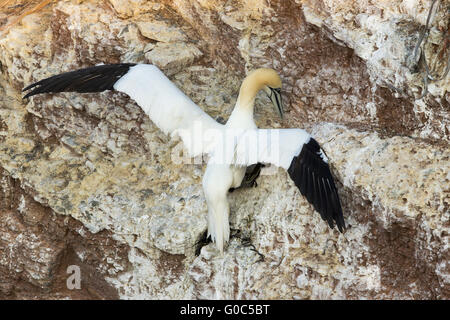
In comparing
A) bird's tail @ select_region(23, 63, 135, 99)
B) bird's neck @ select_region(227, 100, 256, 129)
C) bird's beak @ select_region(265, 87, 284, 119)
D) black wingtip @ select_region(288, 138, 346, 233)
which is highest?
bird's tail @ select_region(23, 63, 135, 99)

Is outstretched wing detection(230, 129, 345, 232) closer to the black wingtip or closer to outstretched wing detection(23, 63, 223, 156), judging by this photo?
the black wingtip

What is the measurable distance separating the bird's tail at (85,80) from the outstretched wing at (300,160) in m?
1.15

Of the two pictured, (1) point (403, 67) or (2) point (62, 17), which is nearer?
(1) point (403, 67)

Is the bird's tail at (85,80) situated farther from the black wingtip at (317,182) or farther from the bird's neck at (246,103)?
the black wingtip at (317,182)

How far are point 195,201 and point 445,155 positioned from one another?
172 cm

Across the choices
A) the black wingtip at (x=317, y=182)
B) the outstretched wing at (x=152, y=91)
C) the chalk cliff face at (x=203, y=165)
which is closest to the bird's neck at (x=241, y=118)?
the outstretched wing at (x=152, y=91)

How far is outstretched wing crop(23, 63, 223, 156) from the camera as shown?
559 centimetres

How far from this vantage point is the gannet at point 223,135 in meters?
4.95

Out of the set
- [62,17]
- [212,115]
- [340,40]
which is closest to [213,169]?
[212,115]

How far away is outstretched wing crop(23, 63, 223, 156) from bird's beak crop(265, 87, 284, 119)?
0.43m

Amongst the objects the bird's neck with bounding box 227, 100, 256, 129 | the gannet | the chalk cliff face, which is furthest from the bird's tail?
the bird's neck with bounding box 227, 100, 256, 129

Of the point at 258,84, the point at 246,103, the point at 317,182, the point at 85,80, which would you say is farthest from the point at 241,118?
the point at 85,80

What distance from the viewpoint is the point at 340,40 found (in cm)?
545

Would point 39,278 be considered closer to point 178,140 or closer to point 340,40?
point 178,140
